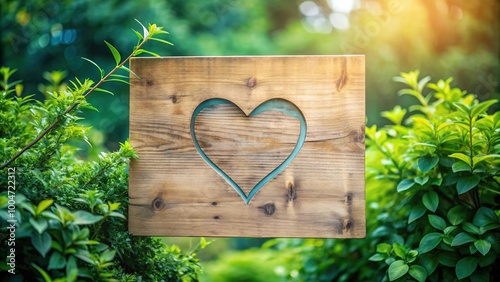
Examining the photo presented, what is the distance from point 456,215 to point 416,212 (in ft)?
0.41

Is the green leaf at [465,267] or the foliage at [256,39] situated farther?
the foliage at [256,39]

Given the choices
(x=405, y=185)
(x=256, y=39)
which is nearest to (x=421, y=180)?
(x=405, y=185)

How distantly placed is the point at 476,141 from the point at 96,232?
122cm

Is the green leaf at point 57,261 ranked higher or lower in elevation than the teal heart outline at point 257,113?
lower

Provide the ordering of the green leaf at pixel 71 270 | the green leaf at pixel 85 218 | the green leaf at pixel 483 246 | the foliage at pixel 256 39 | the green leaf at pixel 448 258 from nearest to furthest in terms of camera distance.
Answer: the green leaf at pixel 71 270 → the green leaf at pixel 85 218 → the green leaf at pixel 483 246 → the green leaf at pixel 448 258 → the foliage at pixel 256 39

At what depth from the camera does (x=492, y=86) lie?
398 cm

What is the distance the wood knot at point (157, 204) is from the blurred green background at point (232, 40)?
185 centimetres

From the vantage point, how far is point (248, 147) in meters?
1.35

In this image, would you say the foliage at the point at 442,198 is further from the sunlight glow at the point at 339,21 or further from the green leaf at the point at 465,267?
the sunlight glow at the point at 339,21

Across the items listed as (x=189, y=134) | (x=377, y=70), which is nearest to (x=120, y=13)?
(x=377, y=70)

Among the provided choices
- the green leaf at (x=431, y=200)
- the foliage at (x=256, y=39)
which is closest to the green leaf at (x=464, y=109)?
the green leaf at (x=431, y=200)

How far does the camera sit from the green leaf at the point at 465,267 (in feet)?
4.35

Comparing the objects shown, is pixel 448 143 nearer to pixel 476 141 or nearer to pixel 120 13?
pixel 476 141

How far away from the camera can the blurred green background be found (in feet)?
12.9
